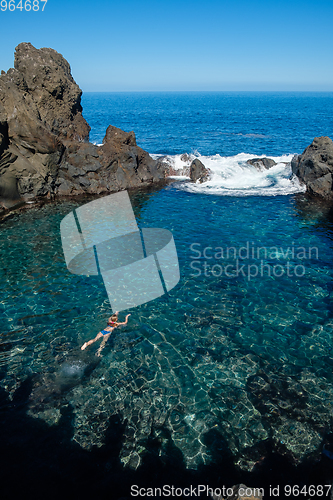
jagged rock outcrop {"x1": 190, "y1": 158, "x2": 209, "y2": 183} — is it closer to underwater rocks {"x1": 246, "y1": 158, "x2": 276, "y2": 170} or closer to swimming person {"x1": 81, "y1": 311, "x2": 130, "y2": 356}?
underwater rocks {"x1": 246, "y1": 158, "x2": 276, "y2": 170}

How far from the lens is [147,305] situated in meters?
13.5

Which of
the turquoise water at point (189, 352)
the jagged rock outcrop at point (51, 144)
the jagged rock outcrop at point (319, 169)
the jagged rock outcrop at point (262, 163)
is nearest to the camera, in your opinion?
the turquoise water at point (189, 352)

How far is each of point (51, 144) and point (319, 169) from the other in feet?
79.9

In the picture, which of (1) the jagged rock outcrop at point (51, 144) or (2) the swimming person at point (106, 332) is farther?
(1) the jagged rock outcrop at point (51, 144)

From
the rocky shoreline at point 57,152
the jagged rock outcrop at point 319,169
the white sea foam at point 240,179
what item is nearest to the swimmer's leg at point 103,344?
the rocky shoreline at point 57,152

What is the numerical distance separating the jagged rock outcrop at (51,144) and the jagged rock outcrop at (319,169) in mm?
14852


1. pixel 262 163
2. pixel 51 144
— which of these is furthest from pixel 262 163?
pixel 51 144

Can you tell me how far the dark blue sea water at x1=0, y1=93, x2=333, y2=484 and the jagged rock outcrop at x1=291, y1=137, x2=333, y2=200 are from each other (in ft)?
23.7

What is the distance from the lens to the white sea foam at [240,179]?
29.9 meters

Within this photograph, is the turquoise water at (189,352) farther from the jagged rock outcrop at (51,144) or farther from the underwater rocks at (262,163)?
the underwater rocks at (262,163)

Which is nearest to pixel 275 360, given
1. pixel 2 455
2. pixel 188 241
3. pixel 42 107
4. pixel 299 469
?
pixel 299 469

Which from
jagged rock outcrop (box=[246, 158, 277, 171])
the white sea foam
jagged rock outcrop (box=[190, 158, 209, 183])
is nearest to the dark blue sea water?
the white sea foam

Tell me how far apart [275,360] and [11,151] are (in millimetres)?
24329

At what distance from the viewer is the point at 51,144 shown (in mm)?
25969
